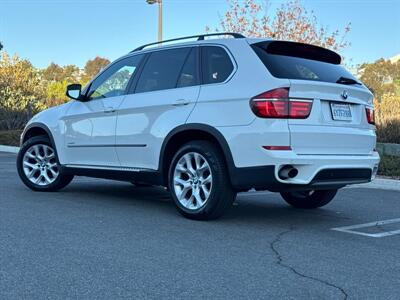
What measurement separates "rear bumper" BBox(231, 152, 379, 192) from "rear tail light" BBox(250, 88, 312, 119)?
0.43 meters

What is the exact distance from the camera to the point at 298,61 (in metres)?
5.87

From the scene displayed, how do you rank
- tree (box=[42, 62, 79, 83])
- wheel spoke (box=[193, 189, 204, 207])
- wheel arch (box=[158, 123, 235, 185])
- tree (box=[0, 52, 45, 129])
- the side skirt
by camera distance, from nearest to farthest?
1. wheel arch (box=[158, 123, 235, 185])
2. wheel spoke (box=[193, 189, 204, 207])
3. the side skirt
4. tree (box=[0, 52, 45, 129])
5. tree (box=[42, 62, 79, 83])

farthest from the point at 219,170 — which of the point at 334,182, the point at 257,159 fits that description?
the point at 334,182

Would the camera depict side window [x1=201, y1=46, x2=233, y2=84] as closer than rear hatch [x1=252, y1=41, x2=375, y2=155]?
No

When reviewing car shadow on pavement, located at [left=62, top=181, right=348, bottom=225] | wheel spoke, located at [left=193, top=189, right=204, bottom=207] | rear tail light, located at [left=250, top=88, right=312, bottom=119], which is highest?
rear tail light, located at [left=250, top=88, right=312, bottom=119]

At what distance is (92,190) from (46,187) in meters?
0.80

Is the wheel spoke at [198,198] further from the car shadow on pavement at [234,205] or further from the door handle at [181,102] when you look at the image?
the door handle at [181,102]

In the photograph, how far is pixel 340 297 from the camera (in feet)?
11.8

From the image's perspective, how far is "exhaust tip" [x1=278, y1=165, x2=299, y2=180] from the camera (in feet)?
17.4

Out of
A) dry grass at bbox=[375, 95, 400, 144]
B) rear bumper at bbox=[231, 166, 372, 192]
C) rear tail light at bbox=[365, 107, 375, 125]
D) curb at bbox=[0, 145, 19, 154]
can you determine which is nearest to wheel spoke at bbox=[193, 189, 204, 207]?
rear bumper at bbox=[231, 166, 372, 192]

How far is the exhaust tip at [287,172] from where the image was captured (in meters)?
5.30

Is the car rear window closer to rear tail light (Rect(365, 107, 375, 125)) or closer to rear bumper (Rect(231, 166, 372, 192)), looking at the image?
rear tail light (Rect(365, 107, 375, 125))

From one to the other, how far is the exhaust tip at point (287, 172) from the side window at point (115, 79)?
2.51 m

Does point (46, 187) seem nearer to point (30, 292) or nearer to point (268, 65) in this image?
point (268, 65)
